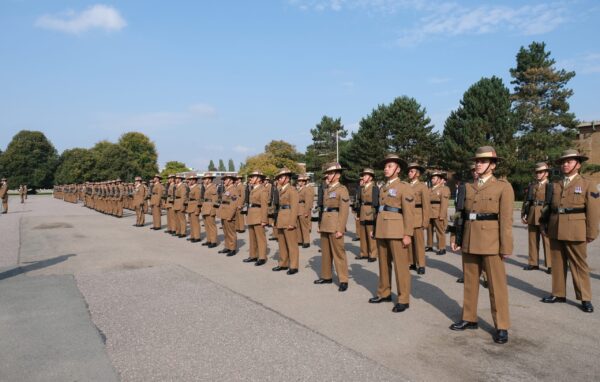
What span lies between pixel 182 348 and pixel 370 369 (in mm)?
1939

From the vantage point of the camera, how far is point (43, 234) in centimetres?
1488

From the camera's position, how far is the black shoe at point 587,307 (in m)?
5.65

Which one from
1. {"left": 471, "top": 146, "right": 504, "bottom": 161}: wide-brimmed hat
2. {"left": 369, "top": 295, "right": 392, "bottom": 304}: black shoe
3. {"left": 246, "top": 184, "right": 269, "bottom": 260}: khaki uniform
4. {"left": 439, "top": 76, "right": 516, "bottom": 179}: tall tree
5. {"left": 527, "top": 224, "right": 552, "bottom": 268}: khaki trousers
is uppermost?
{"left": 439, "top": 76, "right": 516, "bottom": 179}: tall tree

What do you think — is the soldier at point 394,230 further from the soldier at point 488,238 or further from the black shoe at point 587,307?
the black shoe at point 587,307

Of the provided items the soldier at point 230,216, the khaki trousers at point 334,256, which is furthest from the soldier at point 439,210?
the soldier at point 230,216

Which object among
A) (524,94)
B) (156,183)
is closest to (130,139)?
(524,94)

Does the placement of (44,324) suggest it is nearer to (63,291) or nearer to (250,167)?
(63,291)

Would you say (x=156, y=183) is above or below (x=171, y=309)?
above

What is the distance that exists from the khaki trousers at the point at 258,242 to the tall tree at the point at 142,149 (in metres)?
84.9

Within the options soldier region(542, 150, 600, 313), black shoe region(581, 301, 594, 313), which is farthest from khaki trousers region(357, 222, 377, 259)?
black shoe region(581, 301, 594, 313)

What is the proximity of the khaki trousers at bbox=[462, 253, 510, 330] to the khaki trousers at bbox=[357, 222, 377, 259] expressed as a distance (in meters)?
4.57

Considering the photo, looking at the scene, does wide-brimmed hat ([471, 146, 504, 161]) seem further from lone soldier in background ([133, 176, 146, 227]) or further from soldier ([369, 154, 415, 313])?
lone soldier in background ([133, 176, 146, 227])

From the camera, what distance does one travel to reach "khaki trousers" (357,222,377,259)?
9.84 metres

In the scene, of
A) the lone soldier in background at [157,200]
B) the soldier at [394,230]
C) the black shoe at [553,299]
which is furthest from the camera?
the lone soldier in background at [157,200]
